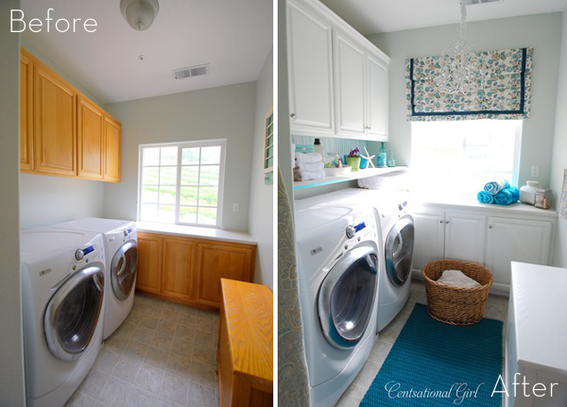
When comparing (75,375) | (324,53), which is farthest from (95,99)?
(324,53)

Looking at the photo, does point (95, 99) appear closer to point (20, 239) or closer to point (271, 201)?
point (20, 239)

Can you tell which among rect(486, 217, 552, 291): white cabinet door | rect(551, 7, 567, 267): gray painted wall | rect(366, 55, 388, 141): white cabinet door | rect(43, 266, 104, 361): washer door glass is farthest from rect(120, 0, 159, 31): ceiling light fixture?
rect(486, 217, 552, 291): white cabinet door

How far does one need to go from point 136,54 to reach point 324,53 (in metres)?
1.48

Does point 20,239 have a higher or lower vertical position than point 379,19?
lower

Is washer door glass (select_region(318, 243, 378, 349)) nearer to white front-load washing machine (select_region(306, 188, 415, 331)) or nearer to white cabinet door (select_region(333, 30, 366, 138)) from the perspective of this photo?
white front-load washing machine (select_region(306, 188, 415, 331))

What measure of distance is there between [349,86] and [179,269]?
191cm

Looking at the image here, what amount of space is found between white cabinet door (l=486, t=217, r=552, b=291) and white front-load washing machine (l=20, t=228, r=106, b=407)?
2988 mm

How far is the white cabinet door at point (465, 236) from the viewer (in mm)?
2818

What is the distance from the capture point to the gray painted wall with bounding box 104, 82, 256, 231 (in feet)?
2.53

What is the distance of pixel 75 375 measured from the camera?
69 cm

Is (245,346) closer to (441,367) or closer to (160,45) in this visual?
(160,45)

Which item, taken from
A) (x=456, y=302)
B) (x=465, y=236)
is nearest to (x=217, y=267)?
(x=456, y=302)

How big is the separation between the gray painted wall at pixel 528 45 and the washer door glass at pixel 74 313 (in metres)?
3.21

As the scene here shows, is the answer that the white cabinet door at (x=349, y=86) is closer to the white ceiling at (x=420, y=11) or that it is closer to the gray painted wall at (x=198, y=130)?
the white ceiling at (x=420, y=11)
